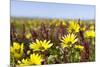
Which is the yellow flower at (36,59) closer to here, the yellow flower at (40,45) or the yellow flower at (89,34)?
the yellow flower at (40,45)

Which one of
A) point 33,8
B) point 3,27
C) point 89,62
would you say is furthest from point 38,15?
point 89,62

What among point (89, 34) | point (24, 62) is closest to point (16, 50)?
point (24, 62)

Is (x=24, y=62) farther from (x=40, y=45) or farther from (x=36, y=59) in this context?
(x=40, y=45)

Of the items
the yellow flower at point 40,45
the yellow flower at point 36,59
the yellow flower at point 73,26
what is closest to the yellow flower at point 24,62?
the yellow flower at point 36,59
